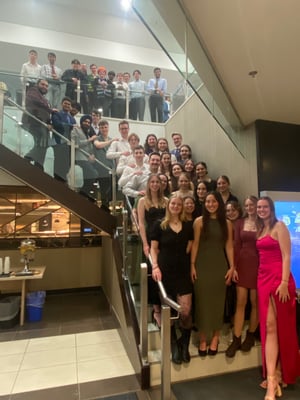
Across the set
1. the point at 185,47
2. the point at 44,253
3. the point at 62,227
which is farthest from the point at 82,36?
the point at 185,47

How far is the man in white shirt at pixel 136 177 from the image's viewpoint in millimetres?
3861

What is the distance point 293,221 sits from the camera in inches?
125

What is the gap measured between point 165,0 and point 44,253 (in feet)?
20.0

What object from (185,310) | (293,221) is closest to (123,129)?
(293,221)

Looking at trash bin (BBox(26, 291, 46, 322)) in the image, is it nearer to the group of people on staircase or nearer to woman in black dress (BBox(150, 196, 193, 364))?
the group of people on staircase

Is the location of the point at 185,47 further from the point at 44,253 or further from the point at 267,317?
the point at 44,253

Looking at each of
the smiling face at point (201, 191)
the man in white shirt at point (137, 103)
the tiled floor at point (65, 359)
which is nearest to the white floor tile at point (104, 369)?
the tiled floor at point (65, 359)

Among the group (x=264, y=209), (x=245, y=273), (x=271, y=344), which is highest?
(x=264, y=209)

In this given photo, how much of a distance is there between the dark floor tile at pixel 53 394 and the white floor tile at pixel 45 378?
8cm

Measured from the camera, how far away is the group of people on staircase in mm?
2535

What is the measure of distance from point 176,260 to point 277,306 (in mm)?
963

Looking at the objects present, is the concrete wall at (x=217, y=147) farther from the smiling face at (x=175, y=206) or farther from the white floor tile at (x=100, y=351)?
the white floor tile at (x=100, y=351)

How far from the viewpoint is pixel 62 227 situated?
7012mm

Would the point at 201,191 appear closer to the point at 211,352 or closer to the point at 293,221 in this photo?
the point at 293,221
